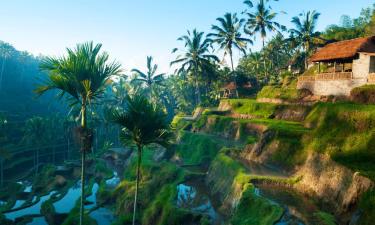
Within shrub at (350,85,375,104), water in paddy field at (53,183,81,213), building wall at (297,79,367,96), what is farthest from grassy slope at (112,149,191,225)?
building wall at (297,79,367,96)

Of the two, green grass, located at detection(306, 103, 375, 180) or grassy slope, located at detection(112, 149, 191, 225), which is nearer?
green grass, located at detection(306, 103, 375, 180)

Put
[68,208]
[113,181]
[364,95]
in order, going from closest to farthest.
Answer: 1. [364,95]
2. [68,208]
3. [113,181]

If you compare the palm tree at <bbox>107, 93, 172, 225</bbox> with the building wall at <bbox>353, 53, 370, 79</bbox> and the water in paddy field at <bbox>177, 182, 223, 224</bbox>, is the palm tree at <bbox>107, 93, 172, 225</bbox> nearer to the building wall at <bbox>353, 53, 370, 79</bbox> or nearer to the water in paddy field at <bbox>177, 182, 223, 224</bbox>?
the water in paddy field at <bbox>177, 182, 223, 224</bbox>

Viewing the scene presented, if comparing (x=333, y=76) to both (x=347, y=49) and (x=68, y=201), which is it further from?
(x=68, y=201)

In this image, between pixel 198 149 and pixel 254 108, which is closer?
A: pixel 198 149

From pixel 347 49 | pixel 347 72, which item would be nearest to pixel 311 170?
pixel 347 72

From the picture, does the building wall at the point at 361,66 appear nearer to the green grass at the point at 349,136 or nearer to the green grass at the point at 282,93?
the green grass at the point at 349,136

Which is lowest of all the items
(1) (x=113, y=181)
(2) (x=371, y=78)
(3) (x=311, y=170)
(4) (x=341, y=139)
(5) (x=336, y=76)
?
(1) (x=113, y=181)
